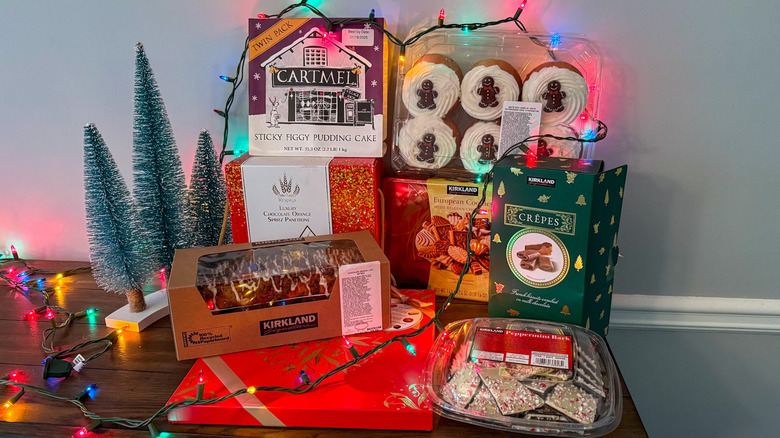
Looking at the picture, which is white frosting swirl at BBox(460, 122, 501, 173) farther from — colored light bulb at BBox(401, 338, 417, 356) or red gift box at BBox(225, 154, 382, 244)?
colored light bulb at BBox(401, 338, 417, 356)

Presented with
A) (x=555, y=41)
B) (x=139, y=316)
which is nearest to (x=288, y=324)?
(x=139, y=316)

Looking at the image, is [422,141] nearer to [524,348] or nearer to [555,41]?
[555,41]

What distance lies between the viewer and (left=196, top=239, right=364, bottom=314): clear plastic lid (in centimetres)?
84

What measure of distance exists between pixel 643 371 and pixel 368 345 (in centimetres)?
80

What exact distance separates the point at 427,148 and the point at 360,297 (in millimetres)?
338

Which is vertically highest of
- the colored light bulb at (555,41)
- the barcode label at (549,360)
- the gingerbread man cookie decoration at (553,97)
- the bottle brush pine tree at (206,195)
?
the colored light bulb at (555,41)

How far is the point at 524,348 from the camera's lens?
2.63 feet

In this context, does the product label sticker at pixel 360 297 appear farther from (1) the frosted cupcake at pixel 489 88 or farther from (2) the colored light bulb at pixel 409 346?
(1) the frosted cupcake at pixel 489 88

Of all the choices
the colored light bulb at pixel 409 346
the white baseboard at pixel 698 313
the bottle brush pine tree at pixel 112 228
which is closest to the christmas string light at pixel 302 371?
the colored light bulb at pixel 409 346

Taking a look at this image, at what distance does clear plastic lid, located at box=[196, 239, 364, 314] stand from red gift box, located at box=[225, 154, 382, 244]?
9cm

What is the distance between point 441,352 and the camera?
33.4 inches

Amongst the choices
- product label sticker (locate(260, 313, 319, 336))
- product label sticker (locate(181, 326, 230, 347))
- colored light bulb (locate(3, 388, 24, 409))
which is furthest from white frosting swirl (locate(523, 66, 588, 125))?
A: colored light bulb (locate(3, 388, 24, 409))

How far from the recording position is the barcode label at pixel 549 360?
77cm

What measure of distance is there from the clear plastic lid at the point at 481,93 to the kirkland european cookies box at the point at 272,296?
257mm
